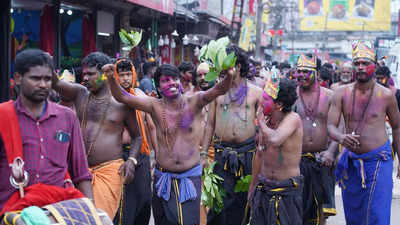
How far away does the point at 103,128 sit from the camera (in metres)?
5.66

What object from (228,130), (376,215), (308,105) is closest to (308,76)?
(308,105)

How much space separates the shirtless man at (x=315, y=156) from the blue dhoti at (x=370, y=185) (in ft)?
1.84

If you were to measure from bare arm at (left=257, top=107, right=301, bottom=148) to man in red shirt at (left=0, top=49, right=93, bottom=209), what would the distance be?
7.35 feet

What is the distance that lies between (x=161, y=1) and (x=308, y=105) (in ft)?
25.5

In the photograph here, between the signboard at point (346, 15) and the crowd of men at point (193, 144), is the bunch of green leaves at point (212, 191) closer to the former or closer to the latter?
the crowd of men at point (193, 144)

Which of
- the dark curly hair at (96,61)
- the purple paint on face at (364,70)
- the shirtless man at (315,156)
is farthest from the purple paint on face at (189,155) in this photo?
the purple paint on face at (364,70)

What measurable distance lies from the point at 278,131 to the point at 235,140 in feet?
4.65

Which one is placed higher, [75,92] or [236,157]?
[75,92]

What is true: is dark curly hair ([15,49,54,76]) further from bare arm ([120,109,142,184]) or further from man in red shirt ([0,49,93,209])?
bare arm ([120,109,142,184])

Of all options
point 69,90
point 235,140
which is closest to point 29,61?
point 69,90

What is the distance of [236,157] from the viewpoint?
684 cm

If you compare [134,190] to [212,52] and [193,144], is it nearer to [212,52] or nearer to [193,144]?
[193,144]

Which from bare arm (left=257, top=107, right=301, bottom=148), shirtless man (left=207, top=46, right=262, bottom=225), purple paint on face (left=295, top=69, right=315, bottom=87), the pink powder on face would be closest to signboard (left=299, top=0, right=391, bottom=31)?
purple paint on face (left=295, top=69, right=315, bottom=87)

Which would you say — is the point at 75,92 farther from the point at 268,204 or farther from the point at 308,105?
the point at 308,105
